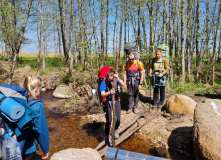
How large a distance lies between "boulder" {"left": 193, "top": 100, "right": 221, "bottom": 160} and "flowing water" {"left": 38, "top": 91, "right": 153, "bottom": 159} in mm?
1507

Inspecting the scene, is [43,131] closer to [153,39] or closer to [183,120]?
[183,120]

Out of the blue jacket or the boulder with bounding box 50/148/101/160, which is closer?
the blue jacket

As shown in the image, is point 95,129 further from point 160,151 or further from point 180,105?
point 180,105

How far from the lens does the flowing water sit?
17.0ft

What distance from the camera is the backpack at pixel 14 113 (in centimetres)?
200

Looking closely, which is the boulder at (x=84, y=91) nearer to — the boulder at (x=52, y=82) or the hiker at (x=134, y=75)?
the boulder at (x=52, y=82)

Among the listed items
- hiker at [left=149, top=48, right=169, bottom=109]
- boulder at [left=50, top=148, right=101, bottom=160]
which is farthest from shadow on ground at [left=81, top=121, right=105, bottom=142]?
hiker at [left=149, top=48, right=169, bottom=109]

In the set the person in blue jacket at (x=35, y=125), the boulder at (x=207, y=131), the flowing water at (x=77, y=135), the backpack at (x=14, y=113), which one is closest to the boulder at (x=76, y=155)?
the person in blue jacket at (x=35, y=125)

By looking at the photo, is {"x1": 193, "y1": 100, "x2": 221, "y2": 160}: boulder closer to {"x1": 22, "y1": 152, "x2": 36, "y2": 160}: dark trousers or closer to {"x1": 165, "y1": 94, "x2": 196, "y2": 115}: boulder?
{"x1": 165, "y1": 94, "x2": 196, "y2": 115}: boulder

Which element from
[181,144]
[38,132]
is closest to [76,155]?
[38,132]

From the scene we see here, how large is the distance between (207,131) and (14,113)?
11.8 ft

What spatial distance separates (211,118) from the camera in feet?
13.1

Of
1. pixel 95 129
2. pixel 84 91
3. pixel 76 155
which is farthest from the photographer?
pixel 84 91

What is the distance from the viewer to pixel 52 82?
1281cm
